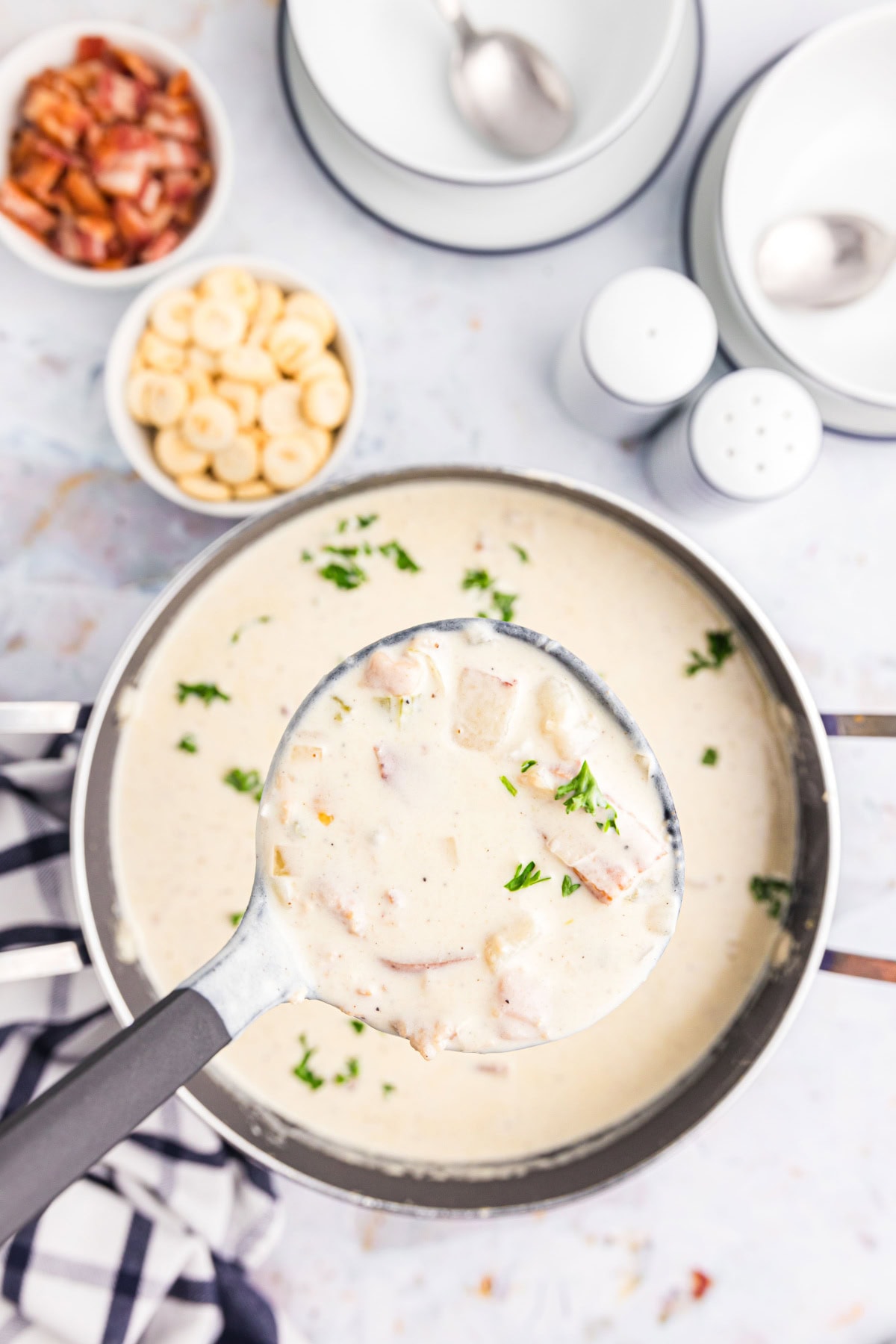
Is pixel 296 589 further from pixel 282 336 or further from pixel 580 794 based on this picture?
pixel 580 794

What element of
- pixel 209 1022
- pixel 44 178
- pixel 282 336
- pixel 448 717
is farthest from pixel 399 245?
pixel 209 1022

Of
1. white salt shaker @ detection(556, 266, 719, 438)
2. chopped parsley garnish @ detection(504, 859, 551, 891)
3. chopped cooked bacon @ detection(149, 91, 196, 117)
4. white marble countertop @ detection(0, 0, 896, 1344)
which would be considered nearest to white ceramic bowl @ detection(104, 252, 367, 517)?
white marble countertop @ detection(0, 0, 896, 1344)

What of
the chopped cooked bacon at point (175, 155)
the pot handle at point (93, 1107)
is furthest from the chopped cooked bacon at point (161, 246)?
the pot handle at point (93, 1107)

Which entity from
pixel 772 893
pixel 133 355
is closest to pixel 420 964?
pixel 772 893

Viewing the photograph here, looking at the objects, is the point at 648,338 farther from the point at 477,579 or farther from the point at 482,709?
the point at 482,709

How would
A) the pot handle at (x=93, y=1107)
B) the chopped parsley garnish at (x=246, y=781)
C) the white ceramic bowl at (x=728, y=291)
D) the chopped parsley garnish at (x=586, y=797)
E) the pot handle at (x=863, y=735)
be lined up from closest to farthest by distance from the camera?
1. the pot handle at (x=93, y=1107)
2. the chopped parsley garnish at (x=586, y=797)
3. the pot handle at (x=863, y=735)
4. the chopped parsley garnish at (x=246, y=781)
5. the white ceramic bowl at (x=728, y=291)

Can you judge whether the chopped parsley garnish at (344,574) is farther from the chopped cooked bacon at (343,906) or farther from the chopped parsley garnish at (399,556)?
the chopped cooked bacon at (343,906)
